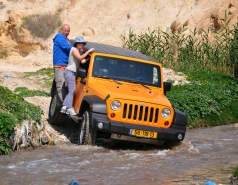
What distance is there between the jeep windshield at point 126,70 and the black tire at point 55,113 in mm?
1421

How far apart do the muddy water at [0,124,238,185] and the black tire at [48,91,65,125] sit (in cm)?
148

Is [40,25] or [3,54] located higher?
Result: [40,25]

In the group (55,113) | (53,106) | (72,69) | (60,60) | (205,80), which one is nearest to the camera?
(72,69)

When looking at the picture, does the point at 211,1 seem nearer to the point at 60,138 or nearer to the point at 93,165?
the point at 60,138

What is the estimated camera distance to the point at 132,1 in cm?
3231

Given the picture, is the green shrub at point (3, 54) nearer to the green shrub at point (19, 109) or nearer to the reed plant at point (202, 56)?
the reed plant at point (202, 56)

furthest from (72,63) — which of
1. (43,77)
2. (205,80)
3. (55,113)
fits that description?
(43,77)

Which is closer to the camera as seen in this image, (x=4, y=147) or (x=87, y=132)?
(x=4, y=147)

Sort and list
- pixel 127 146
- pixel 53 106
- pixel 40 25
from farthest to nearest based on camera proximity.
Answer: pixel 40 25 < pixel 53 106 < pixel 127 146

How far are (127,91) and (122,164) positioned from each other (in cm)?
157

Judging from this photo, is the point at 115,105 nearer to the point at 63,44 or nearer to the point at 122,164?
the point at 122,164

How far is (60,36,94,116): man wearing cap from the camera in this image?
36.6 feet

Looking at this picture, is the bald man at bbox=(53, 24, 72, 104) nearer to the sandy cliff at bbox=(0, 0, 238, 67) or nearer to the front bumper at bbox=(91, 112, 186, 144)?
the front bumper at bbox=(91, 112, 186, 144)

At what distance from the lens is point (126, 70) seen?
1127 centimetres
